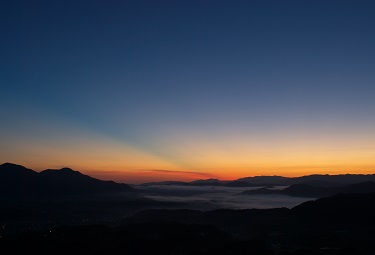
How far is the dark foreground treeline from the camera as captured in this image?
68438 mm

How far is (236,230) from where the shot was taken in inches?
4348

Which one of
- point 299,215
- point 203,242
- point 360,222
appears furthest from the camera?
point 299,215

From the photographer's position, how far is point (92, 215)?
167m

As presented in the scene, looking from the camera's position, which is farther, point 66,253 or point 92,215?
point 92,215

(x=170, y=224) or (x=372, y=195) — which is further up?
(x=372, y=195)

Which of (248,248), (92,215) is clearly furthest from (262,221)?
(92,215)

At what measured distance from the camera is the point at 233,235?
102m

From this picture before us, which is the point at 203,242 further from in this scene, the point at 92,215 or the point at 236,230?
the point at 92,215

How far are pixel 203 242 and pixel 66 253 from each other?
31.7 meters

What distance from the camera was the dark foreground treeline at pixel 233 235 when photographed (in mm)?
68438

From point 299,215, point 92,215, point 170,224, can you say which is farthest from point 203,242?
point 92,215

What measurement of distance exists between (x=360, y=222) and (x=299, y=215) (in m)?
21.3

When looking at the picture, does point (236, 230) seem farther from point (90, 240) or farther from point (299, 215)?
point (90, 240)

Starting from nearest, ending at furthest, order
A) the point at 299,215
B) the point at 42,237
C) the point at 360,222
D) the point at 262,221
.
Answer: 1. the point at 42,237
2. the point at 360,222
3. the point at 262,221
4. the point at 299,215
